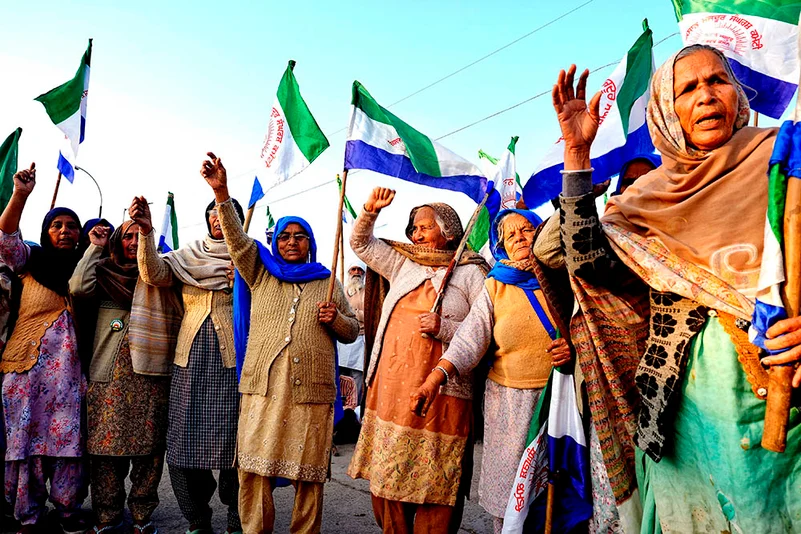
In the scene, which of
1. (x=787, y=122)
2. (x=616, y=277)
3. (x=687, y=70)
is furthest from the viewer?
(x=616, y=277)

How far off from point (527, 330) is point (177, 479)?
2514 mm

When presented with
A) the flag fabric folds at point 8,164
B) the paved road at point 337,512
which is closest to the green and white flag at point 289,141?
the flag fabric folds at point 8,164

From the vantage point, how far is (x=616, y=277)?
2.02 m

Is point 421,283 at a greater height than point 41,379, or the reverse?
point 421,283

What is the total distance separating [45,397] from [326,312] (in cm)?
195

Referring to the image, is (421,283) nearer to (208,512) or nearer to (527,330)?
(527,330)

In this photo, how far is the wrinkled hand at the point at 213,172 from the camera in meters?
3.64

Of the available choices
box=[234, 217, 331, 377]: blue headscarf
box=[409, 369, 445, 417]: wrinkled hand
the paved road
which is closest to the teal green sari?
box=[409, 369, 445, 417]: wrinkled hand

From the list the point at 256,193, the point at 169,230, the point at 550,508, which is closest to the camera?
the point at 550,508

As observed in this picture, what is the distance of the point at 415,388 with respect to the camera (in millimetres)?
3387

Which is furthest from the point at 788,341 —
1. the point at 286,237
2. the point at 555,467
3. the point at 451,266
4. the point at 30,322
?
the point at 30,322

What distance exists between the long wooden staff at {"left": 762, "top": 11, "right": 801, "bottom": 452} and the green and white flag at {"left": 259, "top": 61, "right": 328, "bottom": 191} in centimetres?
345

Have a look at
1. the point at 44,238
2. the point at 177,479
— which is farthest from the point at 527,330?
the point at 44,238

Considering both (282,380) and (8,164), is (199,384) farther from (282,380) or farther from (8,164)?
(8,164)
